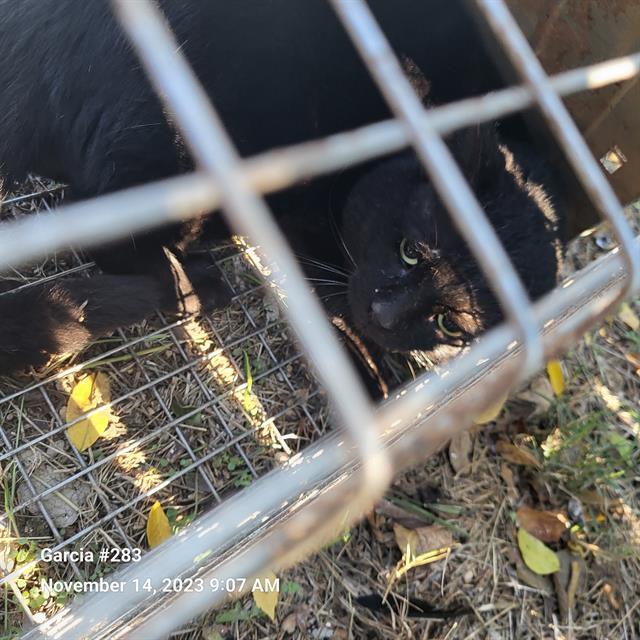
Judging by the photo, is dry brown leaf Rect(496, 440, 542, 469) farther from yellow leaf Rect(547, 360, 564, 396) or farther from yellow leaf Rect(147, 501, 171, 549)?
yellow leaf Rect(147, 501, 171, 549)

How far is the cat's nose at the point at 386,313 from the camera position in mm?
1218

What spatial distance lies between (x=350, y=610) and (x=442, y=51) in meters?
1.28

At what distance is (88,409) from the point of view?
4.07ft

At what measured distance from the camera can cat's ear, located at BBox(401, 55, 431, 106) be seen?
3.95 feet

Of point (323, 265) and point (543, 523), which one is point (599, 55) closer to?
point (323, 265)

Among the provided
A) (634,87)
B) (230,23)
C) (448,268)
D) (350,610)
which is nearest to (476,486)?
(350,610)

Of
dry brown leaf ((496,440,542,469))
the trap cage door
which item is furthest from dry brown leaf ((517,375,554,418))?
the trap cage door

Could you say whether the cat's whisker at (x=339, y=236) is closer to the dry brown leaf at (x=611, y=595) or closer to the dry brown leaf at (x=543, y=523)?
the dry brown leaf at (x=543, y=523)

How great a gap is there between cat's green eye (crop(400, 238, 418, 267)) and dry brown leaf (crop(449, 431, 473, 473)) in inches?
20.0

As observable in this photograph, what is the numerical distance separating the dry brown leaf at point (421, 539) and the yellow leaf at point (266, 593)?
12.1 inches

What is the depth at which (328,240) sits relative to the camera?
1.50 m

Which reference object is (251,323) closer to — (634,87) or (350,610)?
(350,610)

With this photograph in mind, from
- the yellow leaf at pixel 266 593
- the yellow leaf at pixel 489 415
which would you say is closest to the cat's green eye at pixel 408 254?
the yellow leaf at pixel 489 415

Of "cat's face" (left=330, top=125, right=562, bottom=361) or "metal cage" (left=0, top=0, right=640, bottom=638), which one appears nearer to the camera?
"metal cage" (left=0, top=0, right=640, bottom=638)
